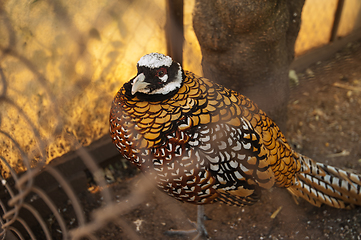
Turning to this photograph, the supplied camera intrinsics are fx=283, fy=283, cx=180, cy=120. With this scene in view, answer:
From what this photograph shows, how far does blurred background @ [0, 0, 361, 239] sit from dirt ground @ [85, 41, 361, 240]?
11 centimetres

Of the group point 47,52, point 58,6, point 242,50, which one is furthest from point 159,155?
point 58,6

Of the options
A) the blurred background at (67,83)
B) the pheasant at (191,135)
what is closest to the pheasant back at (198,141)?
the pheasant at (191,135)

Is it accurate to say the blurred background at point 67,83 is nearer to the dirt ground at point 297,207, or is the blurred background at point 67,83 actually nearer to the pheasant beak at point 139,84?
the dirt ground at point 297,207

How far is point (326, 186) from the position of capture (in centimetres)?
204

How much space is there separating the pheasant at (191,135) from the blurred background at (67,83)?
38cm

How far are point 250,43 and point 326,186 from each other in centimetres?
116

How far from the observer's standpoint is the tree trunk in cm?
180

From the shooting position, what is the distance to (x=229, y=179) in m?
1.64

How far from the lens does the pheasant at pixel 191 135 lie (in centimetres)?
154

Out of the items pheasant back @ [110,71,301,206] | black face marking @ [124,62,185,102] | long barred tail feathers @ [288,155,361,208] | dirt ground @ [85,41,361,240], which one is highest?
black face marking @ [124,62,185,102]

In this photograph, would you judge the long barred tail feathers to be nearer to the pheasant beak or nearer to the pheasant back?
the pheasant back

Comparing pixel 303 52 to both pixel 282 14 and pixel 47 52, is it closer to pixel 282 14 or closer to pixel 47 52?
pixel 282 14

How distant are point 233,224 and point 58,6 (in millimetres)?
2056

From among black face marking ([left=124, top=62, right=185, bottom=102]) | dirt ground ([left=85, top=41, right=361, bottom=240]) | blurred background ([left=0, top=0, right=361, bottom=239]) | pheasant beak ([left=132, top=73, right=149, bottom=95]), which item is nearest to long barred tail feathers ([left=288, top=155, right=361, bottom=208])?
dirt ground ([left=85, top=41, right=361, bottom=240])
